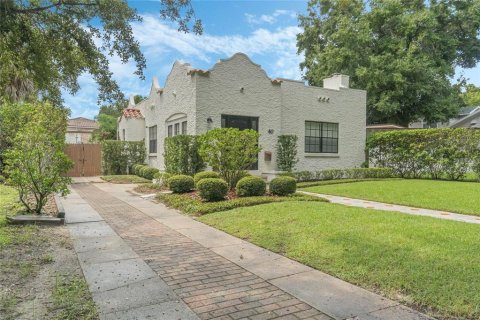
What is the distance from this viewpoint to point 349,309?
11.9 ft

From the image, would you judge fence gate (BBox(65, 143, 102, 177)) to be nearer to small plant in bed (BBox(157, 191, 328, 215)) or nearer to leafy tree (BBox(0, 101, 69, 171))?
leafy tree (BBox(0, 101, 69, 171))

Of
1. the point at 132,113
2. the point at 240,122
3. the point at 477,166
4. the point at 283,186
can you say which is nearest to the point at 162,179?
the point at 240,122

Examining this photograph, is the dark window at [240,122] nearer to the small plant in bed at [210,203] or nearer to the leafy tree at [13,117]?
the small plant in bed at [210,203]

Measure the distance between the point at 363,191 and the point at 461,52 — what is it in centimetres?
2380

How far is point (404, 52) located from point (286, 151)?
15.4 m

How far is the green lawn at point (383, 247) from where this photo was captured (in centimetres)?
392

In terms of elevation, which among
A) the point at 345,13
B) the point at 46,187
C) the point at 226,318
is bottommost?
the point at 226,318

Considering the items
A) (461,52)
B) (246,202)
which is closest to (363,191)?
(246,202)

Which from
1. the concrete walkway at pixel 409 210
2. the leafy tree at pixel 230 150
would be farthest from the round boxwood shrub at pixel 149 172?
the concrete walkway at pixel 409 210

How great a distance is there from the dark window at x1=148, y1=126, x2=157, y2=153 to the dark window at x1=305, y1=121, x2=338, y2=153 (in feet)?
27.7

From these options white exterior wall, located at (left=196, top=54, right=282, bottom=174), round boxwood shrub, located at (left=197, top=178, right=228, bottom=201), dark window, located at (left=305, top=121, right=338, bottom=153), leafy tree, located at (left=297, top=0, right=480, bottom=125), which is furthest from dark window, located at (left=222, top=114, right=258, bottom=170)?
leafy tree, located at (left=297, top=0, right=480, bottom=125)

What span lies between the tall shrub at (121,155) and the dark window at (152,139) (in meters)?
0.90

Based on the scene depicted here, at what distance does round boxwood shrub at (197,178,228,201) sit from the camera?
9891mm

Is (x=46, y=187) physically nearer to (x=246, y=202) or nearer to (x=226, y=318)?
(x=246, y=202)
